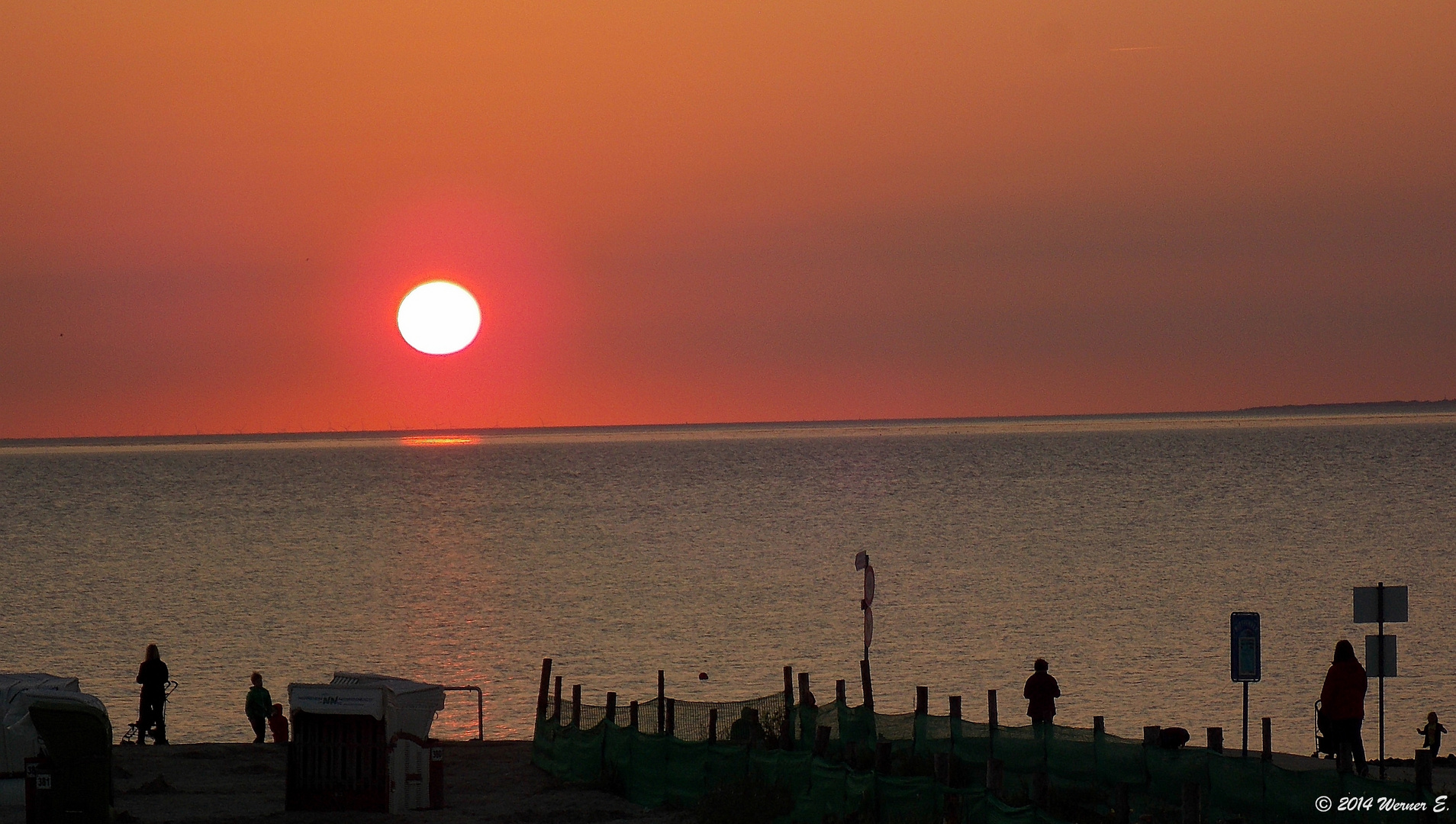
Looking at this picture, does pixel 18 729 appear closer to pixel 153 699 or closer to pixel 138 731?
pixel 153 699

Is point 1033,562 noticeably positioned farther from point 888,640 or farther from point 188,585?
point 188,585

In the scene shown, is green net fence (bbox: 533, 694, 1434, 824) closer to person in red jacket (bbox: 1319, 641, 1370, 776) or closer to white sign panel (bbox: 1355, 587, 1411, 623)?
person in red jacket (bbox: 1319, 641, 1370, 776)

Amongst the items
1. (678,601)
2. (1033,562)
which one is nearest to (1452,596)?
(1033,562)

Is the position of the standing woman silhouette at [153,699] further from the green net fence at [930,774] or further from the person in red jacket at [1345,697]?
the person in red jacket at [1345,697]

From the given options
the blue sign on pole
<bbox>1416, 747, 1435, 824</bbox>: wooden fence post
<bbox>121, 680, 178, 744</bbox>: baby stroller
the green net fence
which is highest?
the blue sign on pole

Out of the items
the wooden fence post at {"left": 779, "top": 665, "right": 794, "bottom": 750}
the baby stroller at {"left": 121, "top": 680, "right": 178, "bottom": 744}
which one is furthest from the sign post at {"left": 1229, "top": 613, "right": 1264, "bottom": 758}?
the baby stroller at {"left": 121, "top": 680, "right": 178, "bottom": 744}

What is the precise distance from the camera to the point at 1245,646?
82.5 feet

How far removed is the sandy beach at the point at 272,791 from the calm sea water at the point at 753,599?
10.1 meters

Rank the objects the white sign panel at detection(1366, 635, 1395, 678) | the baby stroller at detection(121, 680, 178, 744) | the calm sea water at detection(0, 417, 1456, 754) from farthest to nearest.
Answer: the calm sea water at detection(0, 417, 1456, 754) < the baby stroller at detection(121, 680, 178, 744) < the white sign panel at detection(1366, 635, 1395, 678)

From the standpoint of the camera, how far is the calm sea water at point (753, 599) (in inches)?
1789

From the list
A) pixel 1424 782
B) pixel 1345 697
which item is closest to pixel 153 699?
pixel 1345 697

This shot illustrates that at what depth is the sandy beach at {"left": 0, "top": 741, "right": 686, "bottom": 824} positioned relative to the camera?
23156mm

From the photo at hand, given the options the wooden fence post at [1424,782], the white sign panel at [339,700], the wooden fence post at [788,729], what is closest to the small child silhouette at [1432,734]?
the wooden fence post at [1424,782]

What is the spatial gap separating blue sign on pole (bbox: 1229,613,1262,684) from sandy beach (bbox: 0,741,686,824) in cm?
893
